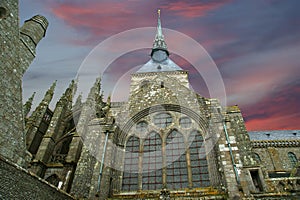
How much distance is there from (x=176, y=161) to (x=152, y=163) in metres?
1.11

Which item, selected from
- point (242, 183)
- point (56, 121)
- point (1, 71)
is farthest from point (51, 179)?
point (242, 183)

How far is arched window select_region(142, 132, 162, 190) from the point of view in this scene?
30.6 ft

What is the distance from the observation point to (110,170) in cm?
920

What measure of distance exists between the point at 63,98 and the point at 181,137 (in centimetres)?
1239

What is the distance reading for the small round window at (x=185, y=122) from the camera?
35.4 ft

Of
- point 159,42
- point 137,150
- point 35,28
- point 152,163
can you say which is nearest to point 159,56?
point 159,42

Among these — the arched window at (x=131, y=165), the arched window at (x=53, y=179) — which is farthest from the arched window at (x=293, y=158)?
the arched window at (x=53, y=179)

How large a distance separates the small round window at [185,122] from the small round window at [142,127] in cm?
184

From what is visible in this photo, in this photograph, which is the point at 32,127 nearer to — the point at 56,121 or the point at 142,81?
the point at 56,121

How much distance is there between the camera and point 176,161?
9.73 m

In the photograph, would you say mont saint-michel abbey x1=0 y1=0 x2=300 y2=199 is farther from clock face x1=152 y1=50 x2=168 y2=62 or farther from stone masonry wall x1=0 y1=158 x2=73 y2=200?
clock face x1=152 y1=50 x2=168 y2=62

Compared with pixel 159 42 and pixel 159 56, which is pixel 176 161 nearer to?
pixel 159 56

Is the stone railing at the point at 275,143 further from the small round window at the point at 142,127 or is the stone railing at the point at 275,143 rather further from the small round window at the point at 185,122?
the small round window at the point at 142,127

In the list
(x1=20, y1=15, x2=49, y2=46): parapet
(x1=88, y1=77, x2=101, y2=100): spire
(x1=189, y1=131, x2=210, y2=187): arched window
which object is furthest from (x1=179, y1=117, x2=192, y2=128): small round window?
(x1=20, y1=15, x2=49, y2=46): parapet
